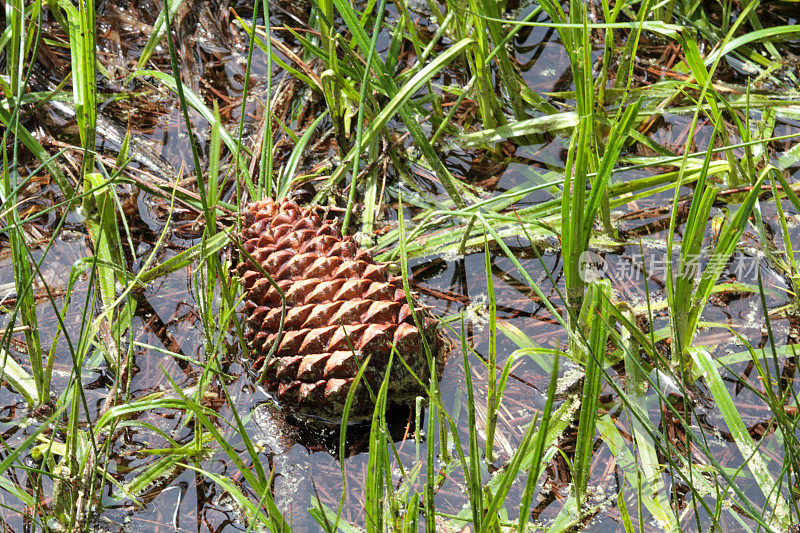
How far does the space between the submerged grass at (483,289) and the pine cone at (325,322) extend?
7 centimetres

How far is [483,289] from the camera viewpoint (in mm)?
1696

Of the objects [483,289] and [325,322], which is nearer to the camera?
[325,322]

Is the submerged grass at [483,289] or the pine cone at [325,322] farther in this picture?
the pine cone at [325,322]

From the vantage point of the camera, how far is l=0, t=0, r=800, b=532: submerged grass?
1.29m

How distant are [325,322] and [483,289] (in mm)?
454

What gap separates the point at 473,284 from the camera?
1.71m

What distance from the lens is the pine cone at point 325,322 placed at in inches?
55.5

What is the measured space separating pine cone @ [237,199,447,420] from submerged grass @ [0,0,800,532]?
7 cm

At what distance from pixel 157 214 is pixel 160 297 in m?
0.29

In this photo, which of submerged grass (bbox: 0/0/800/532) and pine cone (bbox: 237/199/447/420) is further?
pine cone (bbox: 237/199/447/420)

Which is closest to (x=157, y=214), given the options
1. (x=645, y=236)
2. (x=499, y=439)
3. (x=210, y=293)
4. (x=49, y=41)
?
(x=210, y=293)

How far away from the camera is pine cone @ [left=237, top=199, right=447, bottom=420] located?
1410mm

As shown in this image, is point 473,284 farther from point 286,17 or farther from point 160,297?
point 286,17

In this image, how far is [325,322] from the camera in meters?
1.43
